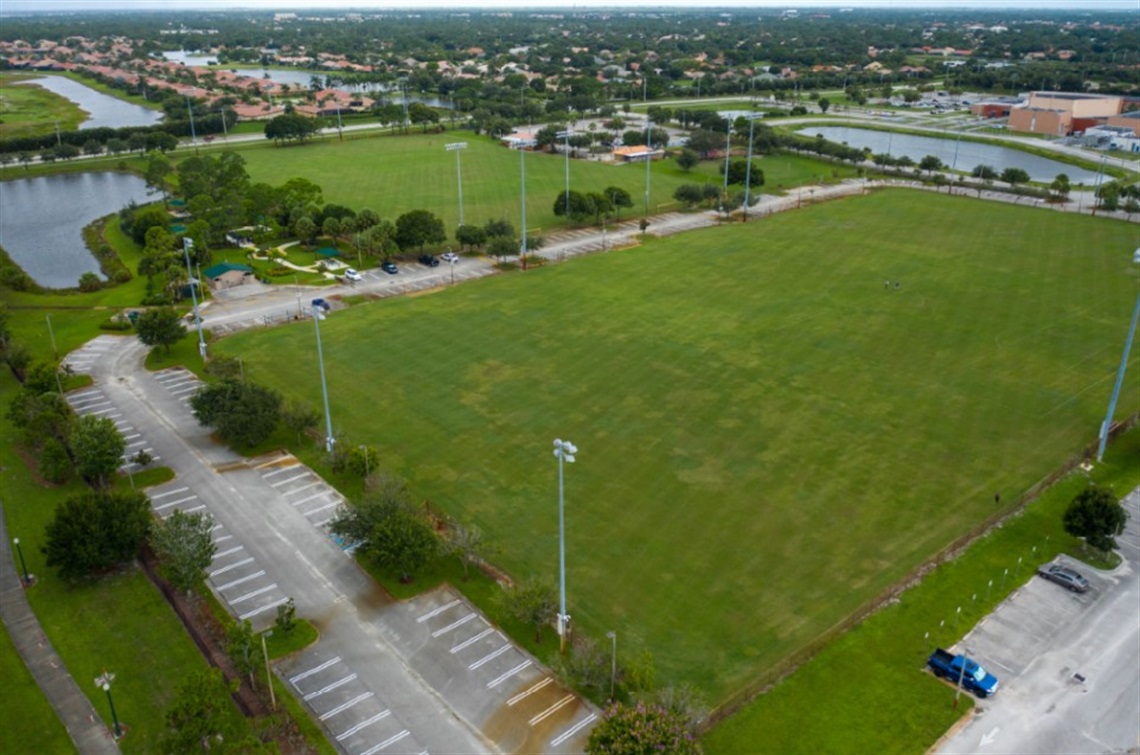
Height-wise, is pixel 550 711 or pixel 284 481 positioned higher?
pixel 284 481

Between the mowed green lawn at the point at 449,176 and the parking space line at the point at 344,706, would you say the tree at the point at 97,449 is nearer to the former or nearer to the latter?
the parking space line at the point at 344,706

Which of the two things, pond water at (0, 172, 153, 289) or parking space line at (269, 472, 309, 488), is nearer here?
parking space line at (269, 472, 309, 488)

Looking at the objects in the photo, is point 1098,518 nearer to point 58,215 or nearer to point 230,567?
point 230,567

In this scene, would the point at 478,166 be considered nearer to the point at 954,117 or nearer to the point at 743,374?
the point at 743,374

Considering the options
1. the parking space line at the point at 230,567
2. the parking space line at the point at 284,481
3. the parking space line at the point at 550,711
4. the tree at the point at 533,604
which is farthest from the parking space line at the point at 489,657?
the parking space line at the point at 284,481

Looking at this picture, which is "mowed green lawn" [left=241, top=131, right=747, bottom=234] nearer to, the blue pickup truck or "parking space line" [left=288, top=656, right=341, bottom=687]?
"parking space line" [left=288, top=656, right=341, bottom=687]

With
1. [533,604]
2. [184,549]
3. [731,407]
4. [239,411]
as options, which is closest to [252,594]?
[184,549]

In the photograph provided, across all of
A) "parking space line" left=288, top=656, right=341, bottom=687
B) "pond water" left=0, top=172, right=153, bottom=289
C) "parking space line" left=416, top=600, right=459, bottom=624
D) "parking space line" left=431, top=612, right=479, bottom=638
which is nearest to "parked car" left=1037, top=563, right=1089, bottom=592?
"parking space line" left=431, top=612, right=479, bottom=638

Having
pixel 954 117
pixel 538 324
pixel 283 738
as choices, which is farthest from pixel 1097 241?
pixel 954 117
